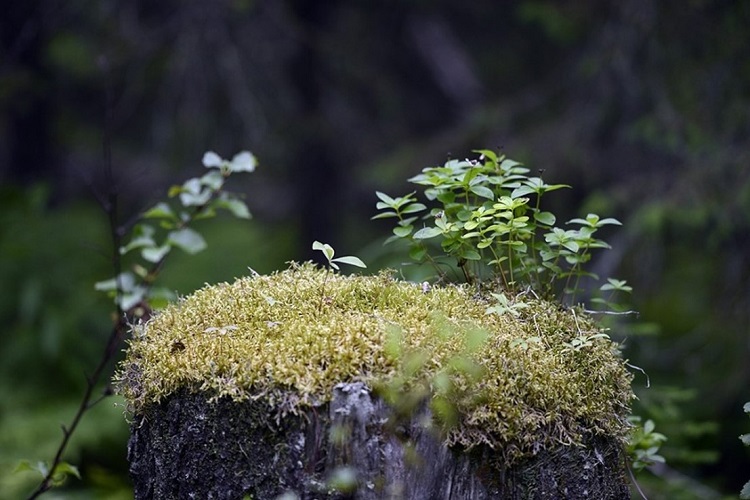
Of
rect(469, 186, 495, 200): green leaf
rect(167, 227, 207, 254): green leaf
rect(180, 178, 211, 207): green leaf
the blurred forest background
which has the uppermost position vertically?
the blurred forest background

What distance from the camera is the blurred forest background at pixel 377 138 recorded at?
541 cm

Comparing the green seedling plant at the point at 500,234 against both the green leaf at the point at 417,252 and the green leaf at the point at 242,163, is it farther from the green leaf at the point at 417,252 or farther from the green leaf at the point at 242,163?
the green leaf at the point at 242,163

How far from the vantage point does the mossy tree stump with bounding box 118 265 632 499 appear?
5.61 feet

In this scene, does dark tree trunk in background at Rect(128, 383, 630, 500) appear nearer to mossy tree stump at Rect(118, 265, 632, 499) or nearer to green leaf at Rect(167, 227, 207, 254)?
mossy tree stump at Rect(118, 265, 632, 499)

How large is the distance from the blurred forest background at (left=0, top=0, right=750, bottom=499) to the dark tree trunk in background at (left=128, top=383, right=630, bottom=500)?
1806 mm

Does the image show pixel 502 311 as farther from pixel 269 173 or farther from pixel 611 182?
pixel 269 173

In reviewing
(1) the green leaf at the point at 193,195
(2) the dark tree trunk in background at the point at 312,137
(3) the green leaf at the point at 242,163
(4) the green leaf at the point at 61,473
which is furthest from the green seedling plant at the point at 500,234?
(2) the dark tree trunk in background at the point at 312,137

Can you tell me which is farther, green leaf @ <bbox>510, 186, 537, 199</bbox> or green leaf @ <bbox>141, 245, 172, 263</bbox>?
green leaf @ <bbox>141, 245, 172, 263</bbox>

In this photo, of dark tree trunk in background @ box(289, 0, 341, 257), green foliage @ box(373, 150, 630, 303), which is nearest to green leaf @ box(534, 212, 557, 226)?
green foliage @ box(373, 150, 630, 303)

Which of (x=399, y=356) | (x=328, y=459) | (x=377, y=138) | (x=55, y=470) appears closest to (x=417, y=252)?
(x=399, y=356)

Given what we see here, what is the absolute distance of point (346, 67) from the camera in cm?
838

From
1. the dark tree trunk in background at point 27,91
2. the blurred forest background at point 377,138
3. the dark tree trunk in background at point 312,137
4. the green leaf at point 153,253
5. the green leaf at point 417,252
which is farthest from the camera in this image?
the dark tree trunk in background at point 312,137

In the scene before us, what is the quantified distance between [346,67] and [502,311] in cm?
693

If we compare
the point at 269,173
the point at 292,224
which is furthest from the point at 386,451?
the point at 292,224
